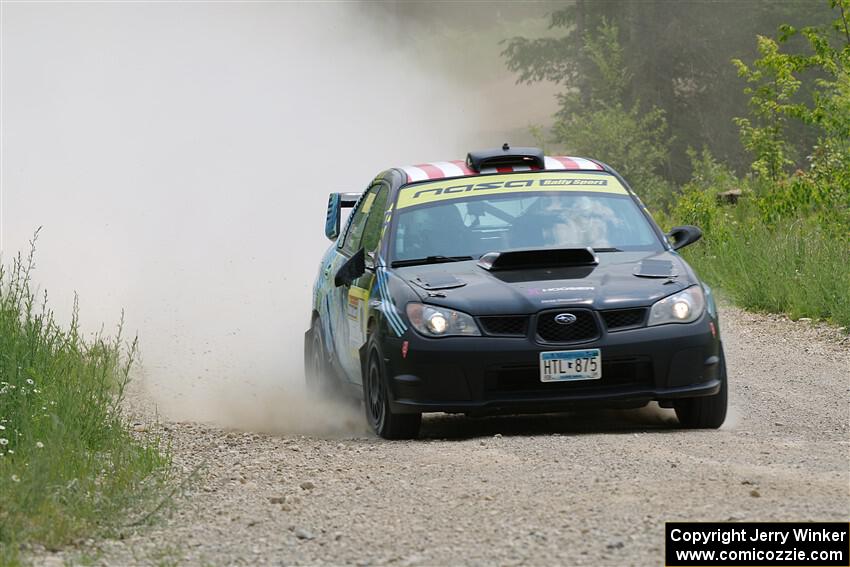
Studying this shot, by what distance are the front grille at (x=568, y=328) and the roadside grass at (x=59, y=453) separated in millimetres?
2098

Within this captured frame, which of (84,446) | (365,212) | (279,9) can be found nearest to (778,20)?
(279,9)

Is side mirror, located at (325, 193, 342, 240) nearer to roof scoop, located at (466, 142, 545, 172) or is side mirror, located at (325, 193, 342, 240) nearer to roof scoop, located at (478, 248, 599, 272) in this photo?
roof scoop, located at (466, 142, 545, 172)

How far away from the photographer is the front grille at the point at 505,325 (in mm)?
9117

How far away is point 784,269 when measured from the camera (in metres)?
17.5

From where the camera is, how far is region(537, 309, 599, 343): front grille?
912 cm

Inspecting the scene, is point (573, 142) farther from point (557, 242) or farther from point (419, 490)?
point (419, 490)

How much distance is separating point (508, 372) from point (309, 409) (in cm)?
296

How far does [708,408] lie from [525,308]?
3.99 feet

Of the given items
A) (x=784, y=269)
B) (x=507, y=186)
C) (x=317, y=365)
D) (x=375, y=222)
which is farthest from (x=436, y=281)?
(x=784, y=269)

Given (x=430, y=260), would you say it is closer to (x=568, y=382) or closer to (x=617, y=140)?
(x=568, y=382)

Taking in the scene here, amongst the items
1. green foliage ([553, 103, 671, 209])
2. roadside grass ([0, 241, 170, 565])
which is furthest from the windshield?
green foliage ([553, 103, 671, 209])

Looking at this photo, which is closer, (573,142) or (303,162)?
(303,162)

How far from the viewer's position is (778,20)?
168ft

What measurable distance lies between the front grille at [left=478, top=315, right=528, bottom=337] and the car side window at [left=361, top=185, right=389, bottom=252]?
62.9 inches
